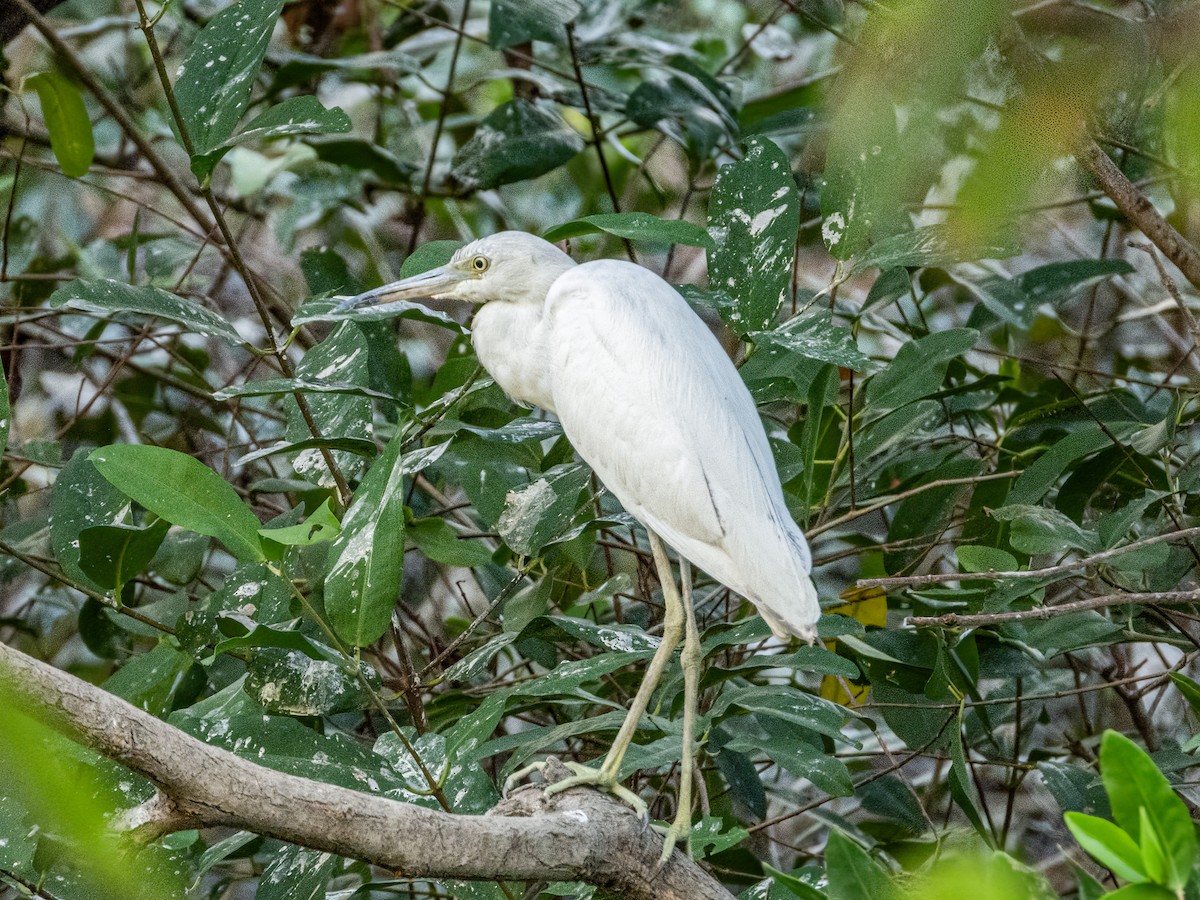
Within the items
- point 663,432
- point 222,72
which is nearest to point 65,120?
point 222,72

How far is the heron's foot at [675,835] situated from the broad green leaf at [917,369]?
2.16ft

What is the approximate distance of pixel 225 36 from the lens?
1.42 m

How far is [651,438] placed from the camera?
139cm

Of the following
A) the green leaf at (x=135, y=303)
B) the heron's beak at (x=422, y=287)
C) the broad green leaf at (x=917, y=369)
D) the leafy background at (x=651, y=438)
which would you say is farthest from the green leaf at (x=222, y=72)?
the broad green leaf at (x=917, y=369)

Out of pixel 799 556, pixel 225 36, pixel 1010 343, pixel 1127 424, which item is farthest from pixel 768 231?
pixel 1010 343

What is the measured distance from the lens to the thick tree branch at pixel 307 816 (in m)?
0.78

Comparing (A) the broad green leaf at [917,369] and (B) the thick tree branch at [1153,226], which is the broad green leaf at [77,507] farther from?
(B) the thick tree branch at [1153,226]

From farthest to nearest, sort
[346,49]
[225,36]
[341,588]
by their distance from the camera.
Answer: [346,49]
[225,36]
[341,588]

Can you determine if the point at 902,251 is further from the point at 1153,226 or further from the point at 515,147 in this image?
the point at 515,147

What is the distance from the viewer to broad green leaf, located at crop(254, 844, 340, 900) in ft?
4.20

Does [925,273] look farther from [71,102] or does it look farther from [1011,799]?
[71,102]

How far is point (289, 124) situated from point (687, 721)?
87cm

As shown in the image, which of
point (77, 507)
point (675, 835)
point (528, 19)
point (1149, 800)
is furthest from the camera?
point (528, 19)

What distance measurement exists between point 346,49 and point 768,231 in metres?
1.89
